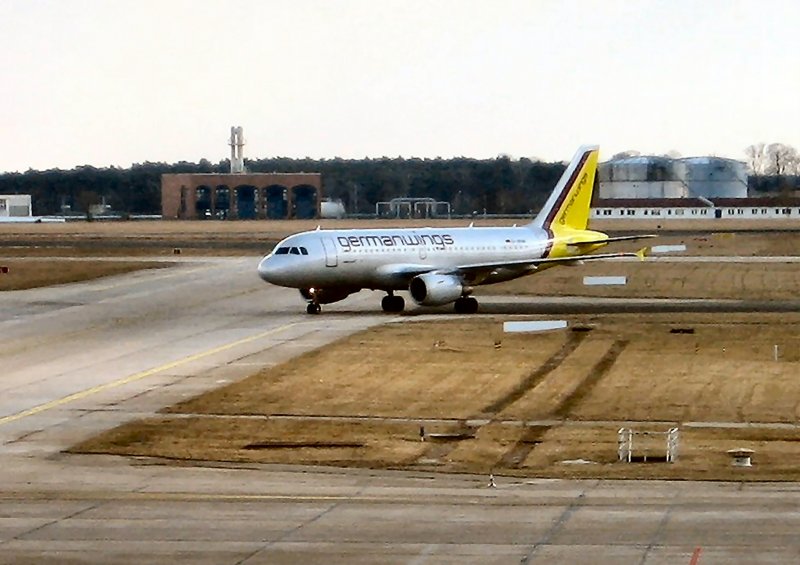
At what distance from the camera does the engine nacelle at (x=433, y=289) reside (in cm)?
6253

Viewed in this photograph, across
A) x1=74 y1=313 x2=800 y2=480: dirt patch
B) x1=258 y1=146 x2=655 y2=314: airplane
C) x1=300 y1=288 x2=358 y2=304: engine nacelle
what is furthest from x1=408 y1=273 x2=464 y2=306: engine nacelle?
x1=74 y1=313 x2=800 y2=480: dirt patch

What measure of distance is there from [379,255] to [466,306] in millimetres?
4120

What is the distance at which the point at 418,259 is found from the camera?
64812mm

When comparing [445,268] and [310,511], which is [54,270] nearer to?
[445,268]

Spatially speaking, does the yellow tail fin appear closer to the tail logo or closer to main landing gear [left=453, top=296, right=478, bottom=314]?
the tail logo

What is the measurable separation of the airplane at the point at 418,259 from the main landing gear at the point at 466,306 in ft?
0.13

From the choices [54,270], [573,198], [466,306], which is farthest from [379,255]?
[54,270]

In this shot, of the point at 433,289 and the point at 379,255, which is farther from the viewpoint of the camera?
the point at 379,255

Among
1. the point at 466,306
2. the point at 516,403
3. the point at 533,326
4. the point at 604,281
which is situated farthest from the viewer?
the point at 604,281

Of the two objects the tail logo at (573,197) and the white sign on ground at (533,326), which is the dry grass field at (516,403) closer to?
the white sign on ground at (533,326)

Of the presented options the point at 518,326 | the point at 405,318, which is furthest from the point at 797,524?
the point at 405,318

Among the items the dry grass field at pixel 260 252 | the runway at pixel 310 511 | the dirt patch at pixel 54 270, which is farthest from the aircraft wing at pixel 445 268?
the dirt patch at pixel 54 270

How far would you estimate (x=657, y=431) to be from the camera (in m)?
35.2

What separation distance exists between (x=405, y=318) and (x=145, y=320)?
1013 cm
